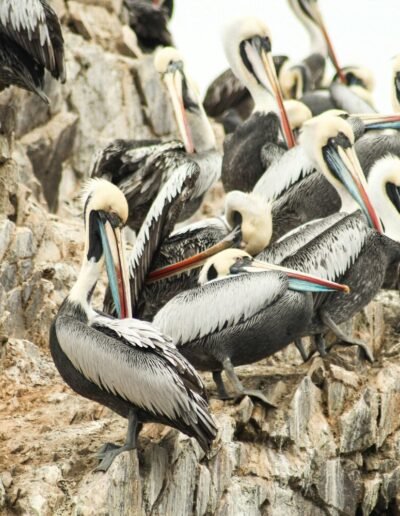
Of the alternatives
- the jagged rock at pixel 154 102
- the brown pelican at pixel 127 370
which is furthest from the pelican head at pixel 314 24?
the brown pelican at pixel 127 370

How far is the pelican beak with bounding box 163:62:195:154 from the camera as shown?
11914 millimetres

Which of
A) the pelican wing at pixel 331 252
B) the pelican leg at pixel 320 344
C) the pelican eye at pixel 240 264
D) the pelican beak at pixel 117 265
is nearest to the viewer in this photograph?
the pelican beak at pixel 117 265

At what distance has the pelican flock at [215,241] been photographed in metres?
8.16

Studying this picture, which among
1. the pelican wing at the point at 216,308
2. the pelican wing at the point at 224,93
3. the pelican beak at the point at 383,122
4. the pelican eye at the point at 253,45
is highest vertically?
the pelican eye at the point at 253,45

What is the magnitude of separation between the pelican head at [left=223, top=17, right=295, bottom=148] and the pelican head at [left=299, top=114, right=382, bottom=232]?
1476 millimetres

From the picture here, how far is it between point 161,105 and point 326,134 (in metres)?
4.43

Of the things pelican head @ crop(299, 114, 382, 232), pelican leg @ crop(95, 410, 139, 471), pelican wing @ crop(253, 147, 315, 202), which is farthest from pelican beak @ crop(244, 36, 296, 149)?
pelican leg @ crop(95, 410, 139, 471)

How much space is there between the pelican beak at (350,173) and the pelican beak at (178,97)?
57.0 inches

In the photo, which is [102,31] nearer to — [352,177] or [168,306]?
[352,177]

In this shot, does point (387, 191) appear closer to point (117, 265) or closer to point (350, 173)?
point (350, 173)

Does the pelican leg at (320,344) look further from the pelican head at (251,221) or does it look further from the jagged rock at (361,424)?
the pelican head at (251,221)

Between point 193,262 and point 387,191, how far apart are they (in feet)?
4.93

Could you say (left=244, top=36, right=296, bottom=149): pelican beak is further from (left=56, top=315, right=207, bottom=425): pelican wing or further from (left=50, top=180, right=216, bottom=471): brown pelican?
(left=56, top=315, right=207, bottom=425): pelican wing

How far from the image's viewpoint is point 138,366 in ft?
26.4
